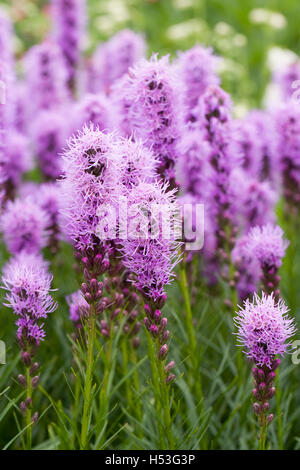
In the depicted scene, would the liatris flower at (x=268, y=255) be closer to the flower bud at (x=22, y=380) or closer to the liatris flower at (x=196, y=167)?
the liatris flower at (x=196, y=167)

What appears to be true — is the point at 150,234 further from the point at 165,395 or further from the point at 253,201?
the point at 253,201

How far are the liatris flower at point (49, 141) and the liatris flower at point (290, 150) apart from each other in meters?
1.39

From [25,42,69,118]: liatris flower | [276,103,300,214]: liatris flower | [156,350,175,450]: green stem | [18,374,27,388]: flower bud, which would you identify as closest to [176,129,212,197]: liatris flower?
[276,103,300,214]: liatris flower

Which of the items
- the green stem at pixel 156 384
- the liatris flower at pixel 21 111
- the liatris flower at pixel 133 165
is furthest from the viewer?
the liatris flower at pixel 21 111

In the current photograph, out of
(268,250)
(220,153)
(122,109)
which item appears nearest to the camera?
(268,250)

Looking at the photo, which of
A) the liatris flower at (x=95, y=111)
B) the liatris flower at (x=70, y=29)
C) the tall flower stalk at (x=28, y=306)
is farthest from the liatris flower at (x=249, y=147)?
the liatris flower at (x=70, y=29)

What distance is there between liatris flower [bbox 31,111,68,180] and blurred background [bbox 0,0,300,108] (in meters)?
2.38

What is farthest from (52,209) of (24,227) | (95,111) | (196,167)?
(196,167)

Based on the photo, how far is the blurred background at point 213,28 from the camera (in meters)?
6.17

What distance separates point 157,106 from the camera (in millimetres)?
2080

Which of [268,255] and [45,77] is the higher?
[45,77]

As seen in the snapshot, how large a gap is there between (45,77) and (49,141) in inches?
26.3

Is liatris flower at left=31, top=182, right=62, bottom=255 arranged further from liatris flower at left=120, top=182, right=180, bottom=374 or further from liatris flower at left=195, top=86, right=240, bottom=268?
liatris flower at left=120, top=182, right=180, bottom=374
